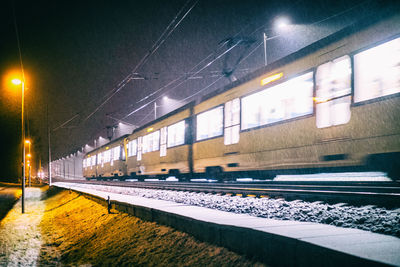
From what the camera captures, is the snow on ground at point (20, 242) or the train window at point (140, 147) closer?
the snow on ground at point (20, 242)

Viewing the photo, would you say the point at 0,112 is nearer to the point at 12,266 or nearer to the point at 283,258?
the point at 12,266

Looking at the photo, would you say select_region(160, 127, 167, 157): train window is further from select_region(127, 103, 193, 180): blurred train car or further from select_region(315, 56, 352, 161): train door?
select_region(315, 56, 352, 161): train door

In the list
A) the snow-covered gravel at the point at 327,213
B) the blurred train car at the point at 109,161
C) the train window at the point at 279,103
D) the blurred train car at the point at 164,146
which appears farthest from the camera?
the blurred train car at the point at 109,161

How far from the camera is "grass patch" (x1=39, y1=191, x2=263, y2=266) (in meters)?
3.46

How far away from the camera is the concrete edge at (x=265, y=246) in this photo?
2.21 meters

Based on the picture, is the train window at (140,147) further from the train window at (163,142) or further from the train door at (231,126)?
the train door at (231,126)

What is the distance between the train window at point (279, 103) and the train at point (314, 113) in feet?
0.08

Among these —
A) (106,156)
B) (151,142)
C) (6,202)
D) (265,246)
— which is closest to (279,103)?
(265,246)

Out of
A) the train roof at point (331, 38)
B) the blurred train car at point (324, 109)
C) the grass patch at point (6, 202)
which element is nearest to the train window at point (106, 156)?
the grass patch at point (6, 202)

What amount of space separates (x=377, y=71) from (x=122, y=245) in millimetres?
5320

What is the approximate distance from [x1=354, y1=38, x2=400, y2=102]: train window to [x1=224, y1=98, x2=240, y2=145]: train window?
13.1ft

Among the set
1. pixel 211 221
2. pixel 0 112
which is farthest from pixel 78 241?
pixel 0 112

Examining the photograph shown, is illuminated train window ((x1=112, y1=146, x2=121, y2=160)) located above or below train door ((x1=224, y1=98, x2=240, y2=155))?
below

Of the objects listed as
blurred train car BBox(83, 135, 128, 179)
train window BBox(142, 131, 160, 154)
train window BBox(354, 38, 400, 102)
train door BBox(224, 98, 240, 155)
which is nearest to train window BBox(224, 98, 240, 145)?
train door BBox(224, 98, 240, 155)
